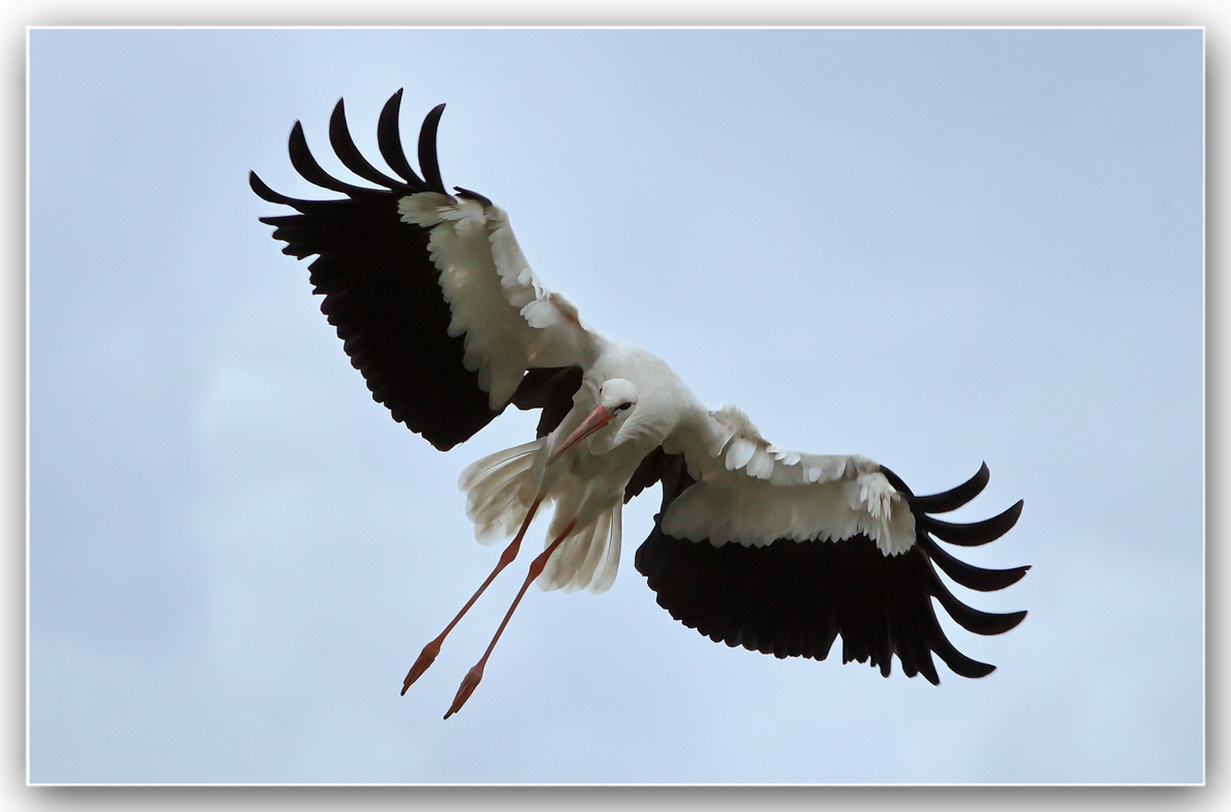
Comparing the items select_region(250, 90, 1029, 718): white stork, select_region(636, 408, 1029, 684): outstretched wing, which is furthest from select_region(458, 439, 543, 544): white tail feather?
select_region(636, 408, 1029, 684): outstretched wing

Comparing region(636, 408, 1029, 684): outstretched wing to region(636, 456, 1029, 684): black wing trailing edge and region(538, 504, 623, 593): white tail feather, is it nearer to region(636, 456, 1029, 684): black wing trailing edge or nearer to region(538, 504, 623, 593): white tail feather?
region(636, 456, 1029, 684): black wing trailing edge

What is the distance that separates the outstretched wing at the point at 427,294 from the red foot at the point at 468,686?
85 centimetres

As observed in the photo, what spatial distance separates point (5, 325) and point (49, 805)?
164 centimetres

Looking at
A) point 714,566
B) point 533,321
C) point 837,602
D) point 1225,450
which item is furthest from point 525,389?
point 1225,450

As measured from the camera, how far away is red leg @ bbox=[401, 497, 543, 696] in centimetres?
554

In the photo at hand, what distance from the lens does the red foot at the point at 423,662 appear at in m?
5.52

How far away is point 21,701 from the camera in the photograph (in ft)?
17.7

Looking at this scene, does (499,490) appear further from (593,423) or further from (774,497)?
(774,497)

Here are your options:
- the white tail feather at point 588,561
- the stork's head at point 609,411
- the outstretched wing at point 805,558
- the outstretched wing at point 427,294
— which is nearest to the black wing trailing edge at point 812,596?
the outstretched wing at point 805,558

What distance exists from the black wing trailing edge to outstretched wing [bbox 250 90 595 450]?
71 centimetres

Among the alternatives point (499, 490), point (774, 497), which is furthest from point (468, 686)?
point (774, 497)

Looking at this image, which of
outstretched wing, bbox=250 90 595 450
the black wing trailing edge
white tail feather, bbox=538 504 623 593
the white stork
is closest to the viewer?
outstretched wing, bbox=250 90 595 450

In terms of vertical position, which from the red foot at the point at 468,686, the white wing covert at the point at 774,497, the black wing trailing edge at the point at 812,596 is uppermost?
the white wing covert at the point at 774,497

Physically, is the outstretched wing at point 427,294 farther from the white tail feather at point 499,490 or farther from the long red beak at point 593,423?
the long red beak at point 593,423
